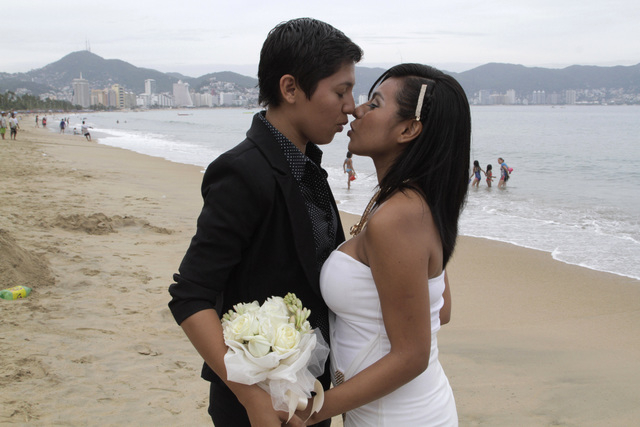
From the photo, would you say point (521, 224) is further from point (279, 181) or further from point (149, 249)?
point (279, 181)

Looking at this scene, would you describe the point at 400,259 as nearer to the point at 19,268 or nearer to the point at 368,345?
the point at 368,345

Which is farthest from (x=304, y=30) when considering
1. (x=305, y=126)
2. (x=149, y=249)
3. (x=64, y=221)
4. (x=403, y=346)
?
(x=64, y=221)

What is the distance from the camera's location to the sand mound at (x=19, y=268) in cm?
585

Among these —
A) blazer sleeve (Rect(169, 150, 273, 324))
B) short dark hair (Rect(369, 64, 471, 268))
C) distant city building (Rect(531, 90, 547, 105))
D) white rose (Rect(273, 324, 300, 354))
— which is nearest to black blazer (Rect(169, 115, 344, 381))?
blazer sleeve (Rect(169, 150, 273, 324))

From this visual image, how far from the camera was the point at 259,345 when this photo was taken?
4.89 feet

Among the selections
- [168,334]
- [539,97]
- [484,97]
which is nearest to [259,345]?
[168,334]

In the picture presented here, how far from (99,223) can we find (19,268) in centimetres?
332

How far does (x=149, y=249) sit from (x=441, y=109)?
723 centimetres

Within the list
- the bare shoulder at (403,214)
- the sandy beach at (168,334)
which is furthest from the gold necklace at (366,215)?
the sandy beach at (168,334)

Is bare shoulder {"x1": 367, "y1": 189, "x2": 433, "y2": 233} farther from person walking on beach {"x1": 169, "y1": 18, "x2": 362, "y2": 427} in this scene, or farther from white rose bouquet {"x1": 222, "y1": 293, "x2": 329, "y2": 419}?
white rose bouquet {"x1": 222, "y1": 293, "x2": 329, "y2": 419}

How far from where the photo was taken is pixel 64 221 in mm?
9156

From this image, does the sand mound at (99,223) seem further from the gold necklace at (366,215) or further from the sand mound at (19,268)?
the gold necklace at (366,215)

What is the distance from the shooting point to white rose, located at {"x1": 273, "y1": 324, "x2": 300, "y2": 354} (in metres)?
1.50

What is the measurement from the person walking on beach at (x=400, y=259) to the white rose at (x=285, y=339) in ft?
0.73
